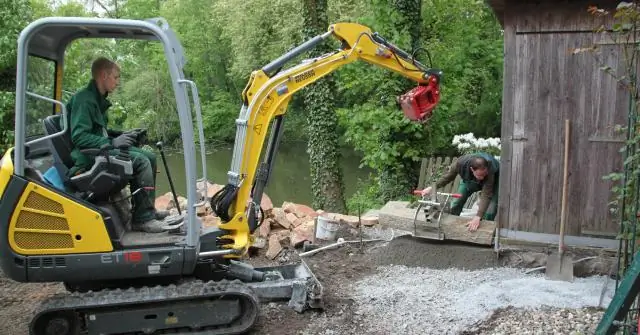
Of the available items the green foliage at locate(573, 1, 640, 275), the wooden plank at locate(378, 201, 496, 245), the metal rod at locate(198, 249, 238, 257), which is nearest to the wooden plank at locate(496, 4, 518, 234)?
the wooden plank at locate(378, 201, 496, 245)

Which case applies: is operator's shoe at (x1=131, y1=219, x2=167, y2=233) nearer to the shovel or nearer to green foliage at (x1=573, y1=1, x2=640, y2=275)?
green foliage at (x1=573, y1=1, x2=640, y2=275)

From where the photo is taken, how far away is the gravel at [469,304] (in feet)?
16.2

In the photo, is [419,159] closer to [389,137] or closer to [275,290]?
[389,137]

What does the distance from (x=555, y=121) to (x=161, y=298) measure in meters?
4.15

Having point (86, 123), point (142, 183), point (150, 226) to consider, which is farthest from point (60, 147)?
point (150, 226)

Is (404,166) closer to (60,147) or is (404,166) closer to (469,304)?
(469,304)

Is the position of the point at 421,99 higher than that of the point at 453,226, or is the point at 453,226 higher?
the point at 421,99

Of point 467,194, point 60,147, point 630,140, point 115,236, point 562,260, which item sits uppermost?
point 630,140

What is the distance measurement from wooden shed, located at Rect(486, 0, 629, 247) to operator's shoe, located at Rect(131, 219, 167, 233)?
3.55 meters

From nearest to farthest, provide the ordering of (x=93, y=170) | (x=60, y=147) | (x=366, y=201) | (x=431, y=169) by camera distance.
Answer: (x=93, y=170) → (x=60, y=147) → (x=431, y=169) → (x=366, y=201)

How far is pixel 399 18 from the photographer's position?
10922 millimetres

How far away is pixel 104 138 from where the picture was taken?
477cm

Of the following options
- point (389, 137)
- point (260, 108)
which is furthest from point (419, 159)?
point (260, 108)

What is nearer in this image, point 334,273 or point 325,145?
point 334,273
